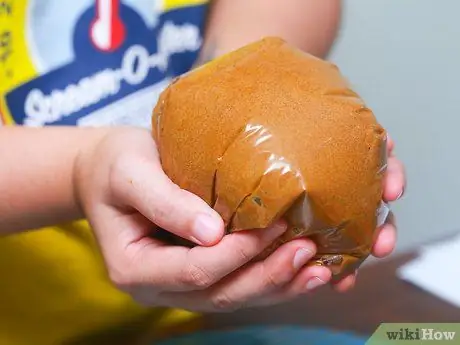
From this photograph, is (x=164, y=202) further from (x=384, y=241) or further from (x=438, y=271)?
(x=438, y=271)

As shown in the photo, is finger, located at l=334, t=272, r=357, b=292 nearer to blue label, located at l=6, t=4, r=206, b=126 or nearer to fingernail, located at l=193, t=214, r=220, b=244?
fingernail, located at l=193, t=214, r=220, b=244

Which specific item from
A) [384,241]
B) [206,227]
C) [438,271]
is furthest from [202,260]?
[438,271]

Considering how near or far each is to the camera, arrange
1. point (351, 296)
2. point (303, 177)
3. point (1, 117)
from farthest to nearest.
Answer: point (351, 296)
point (1, 117)
point (303, 177)

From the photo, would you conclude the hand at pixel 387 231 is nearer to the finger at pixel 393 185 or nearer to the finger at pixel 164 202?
the finger at pixel 393 185

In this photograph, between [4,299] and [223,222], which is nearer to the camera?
[223,222]

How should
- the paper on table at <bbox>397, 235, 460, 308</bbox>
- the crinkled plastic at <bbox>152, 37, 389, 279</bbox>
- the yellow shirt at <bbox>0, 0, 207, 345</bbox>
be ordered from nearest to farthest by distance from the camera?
1. the crinkled plastic at <bbox>152, 37, 389, 279</bbox>
2. the yellow shirt at <bbox>0, 0, 207, 345</bbox>
3. the paper on table at <bbox>397, 235, 460, 308</bbox>

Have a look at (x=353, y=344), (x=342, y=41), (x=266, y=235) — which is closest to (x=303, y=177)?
(x=266, y=235)

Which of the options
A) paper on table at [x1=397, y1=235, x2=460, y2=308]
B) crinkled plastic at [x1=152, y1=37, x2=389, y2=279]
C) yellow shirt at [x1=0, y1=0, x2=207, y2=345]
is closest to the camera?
crinkled plastic at [x1=152, y1=37, x2=389, y2=279]

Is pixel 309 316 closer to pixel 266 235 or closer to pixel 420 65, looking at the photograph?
pixel 266 235

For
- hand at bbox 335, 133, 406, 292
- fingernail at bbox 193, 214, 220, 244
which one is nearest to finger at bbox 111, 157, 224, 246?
fingernail at bbox 193, 214, 220, 244
